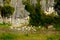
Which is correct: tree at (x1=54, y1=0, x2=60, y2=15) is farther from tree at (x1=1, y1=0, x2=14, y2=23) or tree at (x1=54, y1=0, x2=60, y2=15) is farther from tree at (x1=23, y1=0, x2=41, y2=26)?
tree at (x1=1, y1=0, x2=14, y2=23)

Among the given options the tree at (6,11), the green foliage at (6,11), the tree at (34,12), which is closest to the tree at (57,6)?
the tree at (34,12)

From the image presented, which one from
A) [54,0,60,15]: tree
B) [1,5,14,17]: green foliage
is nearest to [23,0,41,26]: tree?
[54,0,60,15]: tree

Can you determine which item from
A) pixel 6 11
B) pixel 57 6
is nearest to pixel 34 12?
pixel 57 6

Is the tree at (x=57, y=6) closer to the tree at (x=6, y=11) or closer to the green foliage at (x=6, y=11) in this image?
the tree at (x=6, y=11)

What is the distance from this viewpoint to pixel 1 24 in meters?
48.8

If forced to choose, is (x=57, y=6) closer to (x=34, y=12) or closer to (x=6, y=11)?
(x=34, y=12)

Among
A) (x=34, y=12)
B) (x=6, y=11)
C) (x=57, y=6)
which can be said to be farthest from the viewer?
(x=57, y=6)

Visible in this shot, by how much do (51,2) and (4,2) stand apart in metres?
10.1

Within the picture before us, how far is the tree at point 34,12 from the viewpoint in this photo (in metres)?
52.6

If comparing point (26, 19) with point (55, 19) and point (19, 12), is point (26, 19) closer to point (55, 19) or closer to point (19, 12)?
point (19, 12)

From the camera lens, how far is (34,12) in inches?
2120

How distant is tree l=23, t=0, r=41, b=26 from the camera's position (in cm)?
5257

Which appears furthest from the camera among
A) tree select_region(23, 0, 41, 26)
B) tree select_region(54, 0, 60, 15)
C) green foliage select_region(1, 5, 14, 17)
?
tree select_region(54, 0, 60, 15)

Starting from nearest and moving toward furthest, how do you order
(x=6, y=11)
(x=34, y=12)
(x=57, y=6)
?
1. (x=6, y=11)
2. (x=34, y=12)
3. (x=57, y=6)
